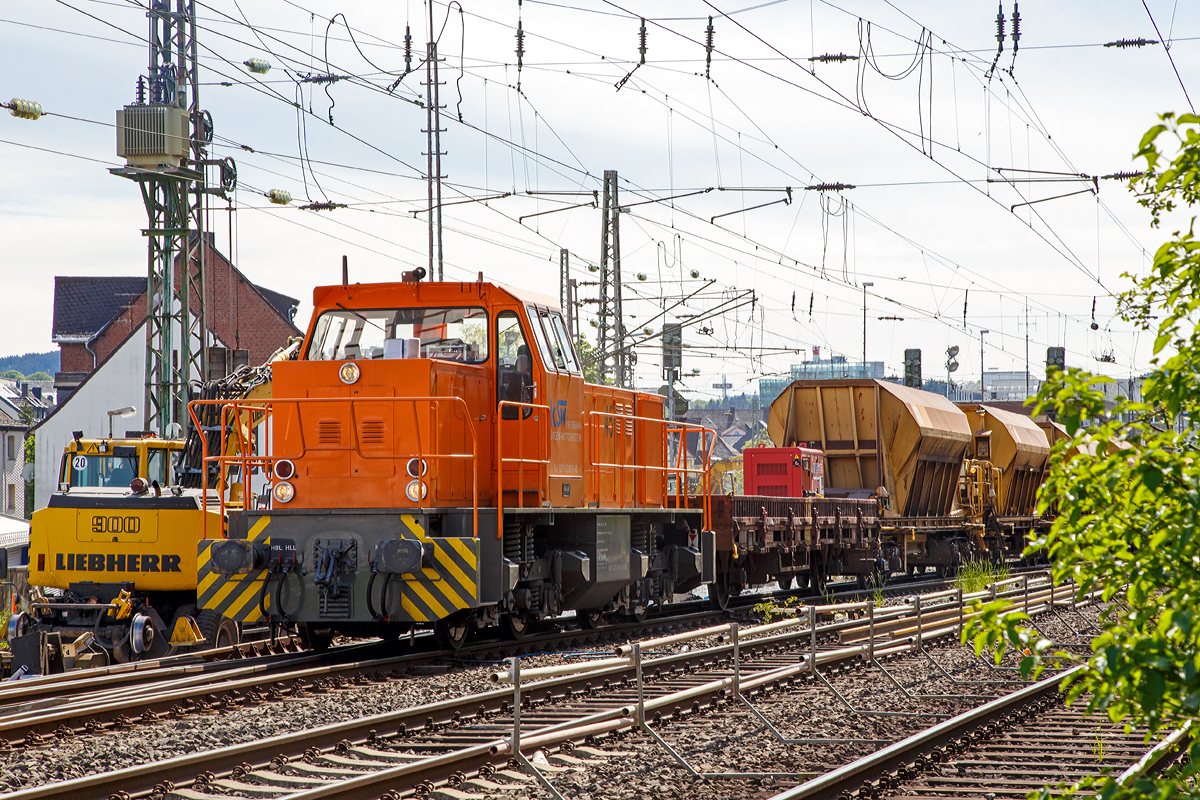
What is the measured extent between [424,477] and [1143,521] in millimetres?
7932

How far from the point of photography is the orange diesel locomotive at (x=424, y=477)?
421 inches

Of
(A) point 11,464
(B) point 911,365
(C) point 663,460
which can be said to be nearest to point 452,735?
(C) point 663,460

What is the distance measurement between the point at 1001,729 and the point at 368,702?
469 cm

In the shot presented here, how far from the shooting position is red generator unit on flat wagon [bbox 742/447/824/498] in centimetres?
2181

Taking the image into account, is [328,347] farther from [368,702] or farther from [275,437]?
[368,702]

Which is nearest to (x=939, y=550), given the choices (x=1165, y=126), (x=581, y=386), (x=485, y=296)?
(x=581, y=386)

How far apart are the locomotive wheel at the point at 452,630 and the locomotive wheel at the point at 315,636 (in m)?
1.09

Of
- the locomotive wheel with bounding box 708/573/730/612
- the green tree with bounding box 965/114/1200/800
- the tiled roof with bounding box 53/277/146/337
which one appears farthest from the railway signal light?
the tiled roof with bounding box 53/277/146/337

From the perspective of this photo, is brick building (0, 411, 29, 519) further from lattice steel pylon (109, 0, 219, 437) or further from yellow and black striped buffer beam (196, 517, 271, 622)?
yellow and black striped buffer beam (196, 517, 271, 622)

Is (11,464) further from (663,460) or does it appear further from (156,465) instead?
(663,460)

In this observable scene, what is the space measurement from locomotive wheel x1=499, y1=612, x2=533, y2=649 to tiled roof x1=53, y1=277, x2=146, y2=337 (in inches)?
1840

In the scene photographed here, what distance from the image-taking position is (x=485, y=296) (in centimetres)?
1197

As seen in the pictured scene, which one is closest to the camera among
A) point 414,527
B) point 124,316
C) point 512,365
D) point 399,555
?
point 399,555

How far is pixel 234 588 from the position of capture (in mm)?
11008
